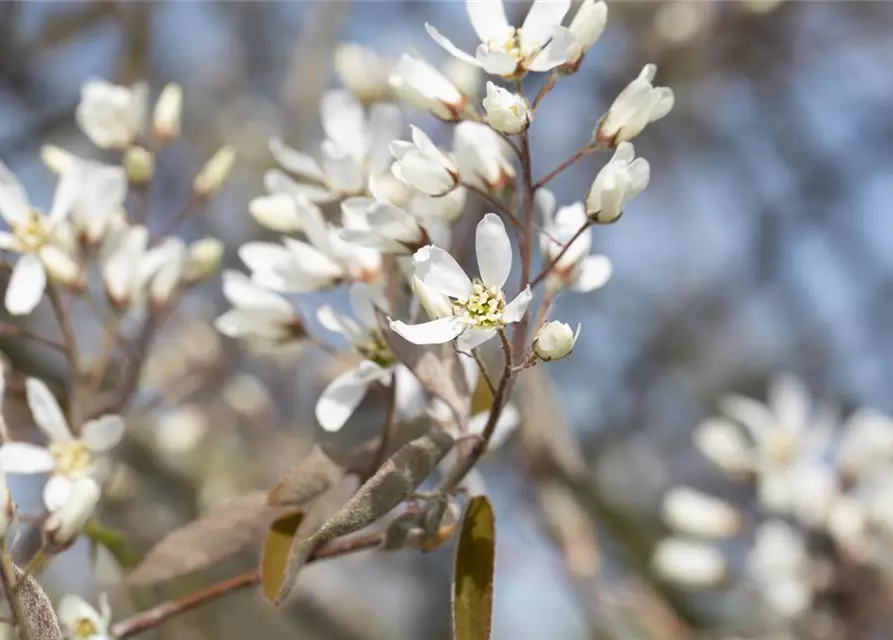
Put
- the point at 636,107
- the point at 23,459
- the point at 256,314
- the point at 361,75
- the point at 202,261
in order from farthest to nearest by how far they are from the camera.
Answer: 1. the point at 361,75
2. the point at 202,261
3. the point at 256,314
4. the point at 23,459
5. the point at 636,107

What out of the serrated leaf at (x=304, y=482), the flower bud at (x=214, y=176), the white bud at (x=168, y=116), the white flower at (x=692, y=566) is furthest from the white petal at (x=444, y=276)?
the white flower at (x=692, y=566)

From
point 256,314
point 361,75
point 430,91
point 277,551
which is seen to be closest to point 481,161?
point 430,91

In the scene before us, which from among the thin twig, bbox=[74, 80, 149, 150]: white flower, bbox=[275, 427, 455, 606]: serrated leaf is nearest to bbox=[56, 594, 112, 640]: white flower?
the thin twig

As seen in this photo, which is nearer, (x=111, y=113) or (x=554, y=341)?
(x=554, y=341)

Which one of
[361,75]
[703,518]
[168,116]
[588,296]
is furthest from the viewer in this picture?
[588,296]

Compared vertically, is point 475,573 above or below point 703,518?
above

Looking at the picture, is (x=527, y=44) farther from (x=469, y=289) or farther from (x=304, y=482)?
(x=304, y=482)

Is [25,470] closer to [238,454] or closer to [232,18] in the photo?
[238,454]

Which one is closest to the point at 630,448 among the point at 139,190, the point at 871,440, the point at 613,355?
the point at 613,355

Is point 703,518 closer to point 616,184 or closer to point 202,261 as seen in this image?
point 202,261
